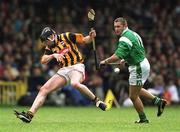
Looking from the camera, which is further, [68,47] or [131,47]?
[68,47]

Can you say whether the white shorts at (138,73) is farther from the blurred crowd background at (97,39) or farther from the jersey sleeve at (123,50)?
the blurred crowd background at (97,39)

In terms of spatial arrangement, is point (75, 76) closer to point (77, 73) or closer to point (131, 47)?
point (77, 73)

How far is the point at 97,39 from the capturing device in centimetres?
2819

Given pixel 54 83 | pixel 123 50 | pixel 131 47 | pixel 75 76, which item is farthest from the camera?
pixel 75 76

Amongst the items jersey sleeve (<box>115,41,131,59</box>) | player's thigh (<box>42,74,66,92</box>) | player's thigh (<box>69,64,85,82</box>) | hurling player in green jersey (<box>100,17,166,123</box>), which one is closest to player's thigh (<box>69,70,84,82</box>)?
player's thigh (<box>69,64,85,82</box>)

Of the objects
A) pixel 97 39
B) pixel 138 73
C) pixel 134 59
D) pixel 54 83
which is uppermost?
pixel 134 59

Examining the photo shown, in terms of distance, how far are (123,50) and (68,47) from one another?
154 centimetres

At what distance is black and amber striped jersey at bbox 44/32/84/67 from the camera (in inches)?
590

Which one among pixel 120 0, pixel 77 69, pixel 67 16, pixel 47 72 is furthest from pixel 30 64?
pixel 77 69

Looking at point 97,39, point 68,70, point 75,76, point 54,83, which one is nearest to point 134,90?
point 75,76

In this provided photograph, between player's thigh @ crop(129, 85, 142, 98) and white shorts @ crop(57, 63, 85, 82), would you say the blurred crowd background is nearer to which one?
white shorts @ crop(57, 63, 85, 82)

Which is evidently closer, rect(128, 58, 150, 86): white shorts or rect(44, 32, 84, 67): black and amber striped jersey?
rect(128, 58, 150, 86): white shorts

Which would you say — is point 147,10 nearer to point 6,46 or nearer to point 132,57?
point 6,46

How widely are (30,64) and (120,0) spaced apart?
6794mm
